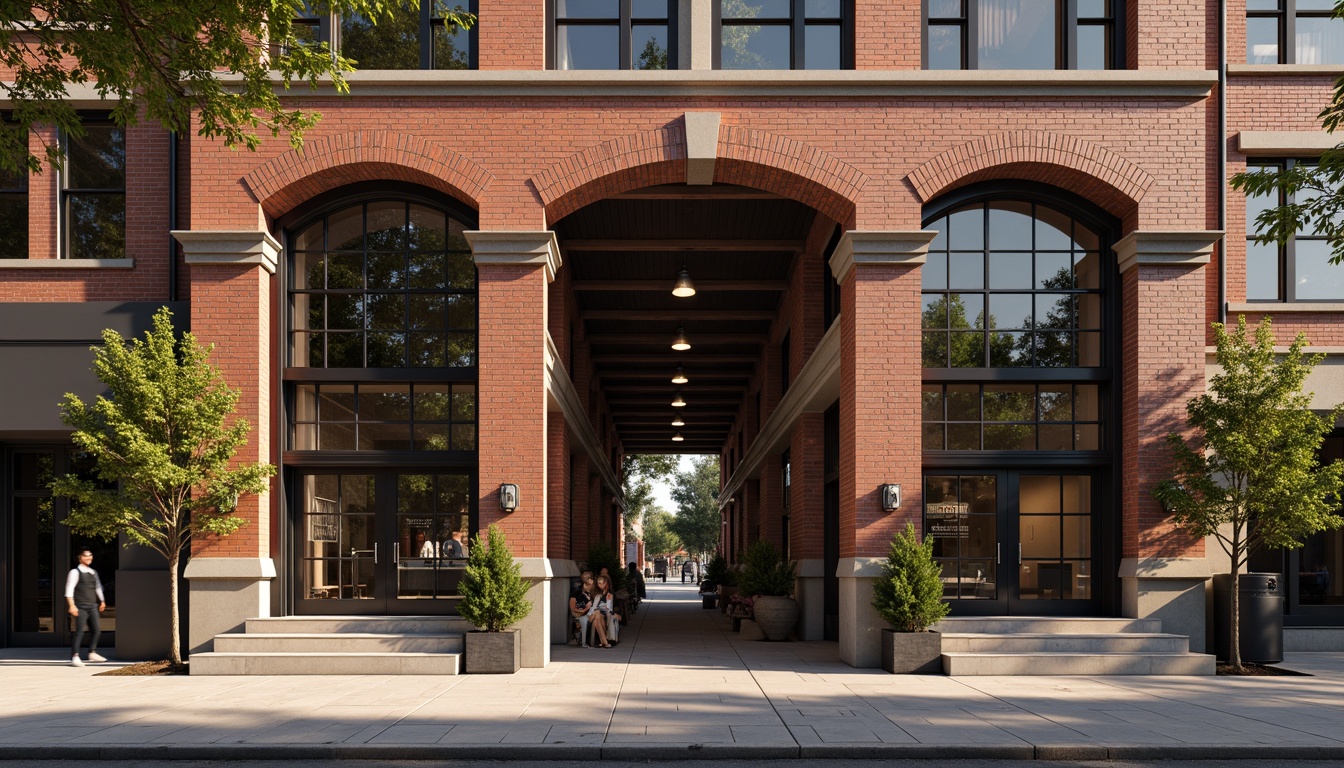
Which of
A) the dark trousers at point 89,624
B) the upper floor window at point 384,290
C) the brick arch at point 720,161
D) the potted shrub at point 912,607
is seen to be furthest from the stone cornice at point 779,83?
the dark trousers at point 89,624

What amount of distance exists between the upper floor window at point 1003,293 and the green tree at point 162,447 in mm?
10382

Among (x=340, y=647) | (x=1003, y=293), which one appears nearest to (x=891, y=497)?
(x=1003, y=293)

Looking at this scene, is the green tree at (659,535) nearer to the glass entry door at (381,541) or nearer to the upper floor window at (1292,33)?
the glass entry door at (381,541)

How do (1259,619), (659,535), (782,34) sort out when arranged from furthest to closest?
(659,535) → (782,34) → (1259,619)

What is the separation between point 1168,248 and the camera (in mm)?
15664

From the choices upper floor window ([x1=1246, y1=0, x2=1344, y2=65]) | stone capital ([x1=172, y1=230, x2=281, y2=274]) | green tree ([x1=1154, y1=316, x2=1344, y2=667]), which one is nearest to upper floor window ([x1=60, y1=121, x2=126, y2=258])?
stone capital ([x1=172, y1=230, x2=281, y2=274])

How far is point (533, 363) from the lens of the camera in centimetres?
1562

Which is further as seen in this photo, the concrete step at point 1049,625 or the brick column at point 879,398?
the brick column at point 879,398

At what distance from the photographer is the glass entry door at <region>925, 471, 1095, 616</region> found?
53.3 feet

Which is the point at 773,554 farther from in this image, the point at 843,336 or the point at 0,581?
the point at 0,581

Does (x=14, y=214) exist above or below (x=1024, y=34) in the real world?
below

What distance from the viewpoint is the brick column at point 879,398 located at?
1529cm

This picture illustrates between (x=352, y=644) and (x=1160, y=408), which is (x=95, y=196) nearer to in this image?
(x=352, y=644)

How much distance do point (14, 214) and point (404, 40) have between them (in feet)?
22.8
